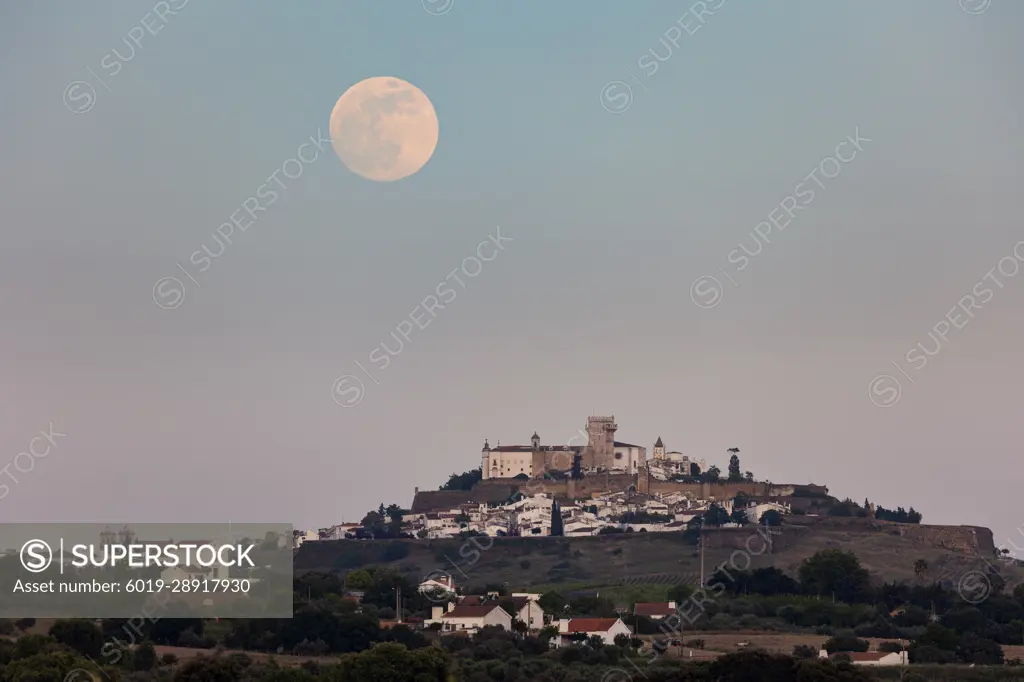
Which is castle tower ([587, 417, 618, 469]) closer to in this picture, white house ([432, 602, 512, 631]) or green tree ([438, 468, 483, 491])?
green tree ([438, 468, 483, 491])

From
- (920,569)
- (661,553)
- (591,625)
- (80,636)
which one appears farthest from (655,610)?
(661,553)

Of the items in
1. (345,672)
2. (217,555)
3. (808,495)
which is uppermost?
(808,495)

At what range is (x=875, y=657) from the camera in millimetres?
42000

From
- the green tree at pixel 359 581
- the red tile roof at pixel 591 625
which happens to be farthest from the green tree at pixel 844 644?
the green tree at pixel 359 581

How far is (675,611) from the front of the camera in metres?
52.2

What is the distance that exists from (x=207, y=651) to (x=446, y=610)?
40.0 ft

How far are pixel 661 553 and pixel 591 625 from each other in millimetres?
35191

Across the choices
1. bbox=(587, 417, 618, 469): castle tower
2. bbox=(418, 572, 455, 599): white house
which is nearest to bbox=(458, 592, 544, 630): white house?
bbox=(418, 572, 455, 599): white house

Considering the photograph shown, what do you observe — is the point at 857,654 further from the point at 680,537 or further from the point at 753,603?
the point at 680,537

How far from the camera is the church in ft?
355

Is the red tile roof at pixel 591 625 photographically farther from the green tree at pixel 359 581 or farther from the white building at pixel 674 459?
the white building at pixel 674 459

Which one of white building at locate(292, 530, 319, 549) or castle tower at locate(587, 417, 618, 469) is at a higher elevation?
castle tower at locate(587, 417, 618, 469)

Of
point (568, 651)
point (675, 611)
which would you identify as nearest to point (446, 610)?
point (675, 611)

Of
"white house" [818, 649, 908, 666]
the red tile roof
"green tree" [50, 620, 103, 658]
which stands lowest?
"white house" [818, 649, 908, 666]
